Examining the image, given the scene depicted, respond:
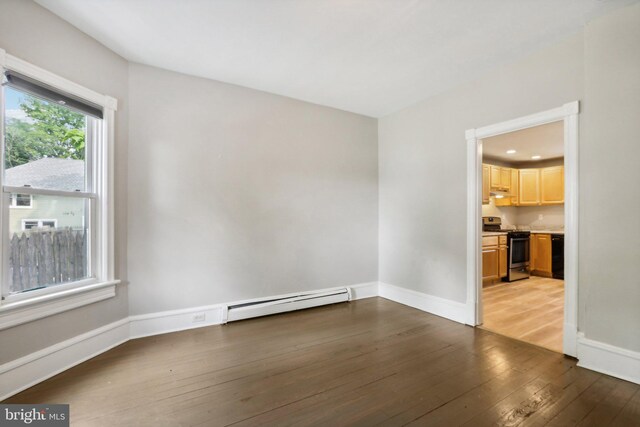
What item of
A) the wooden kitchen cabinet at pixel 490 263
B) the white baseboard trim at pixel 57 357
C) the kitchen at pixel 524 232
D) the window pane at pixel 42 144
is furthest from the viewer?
the wooden kitchen cabinet at pixel 490 263

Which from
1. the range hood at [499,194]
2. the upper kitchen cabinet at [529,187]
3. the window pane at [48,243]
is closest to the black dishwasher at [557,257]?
the upper kitchen cabinet at [529,187]

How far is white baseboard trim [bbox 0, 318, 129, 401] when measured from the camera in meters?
1.87

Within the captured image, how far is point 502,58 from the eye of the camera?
8.93ft

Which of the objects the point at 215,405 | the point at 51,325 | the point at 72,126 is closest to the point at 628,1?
the point at 215,405

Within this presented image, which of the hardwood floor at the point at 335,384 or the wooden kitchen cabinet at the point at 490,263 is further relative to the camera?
the wooden kitchen cabinet at the point at 490,263

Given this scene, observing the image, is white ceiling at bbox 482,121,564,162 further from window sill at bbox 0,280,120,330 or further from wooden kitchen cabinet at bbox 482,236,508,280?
window sill at bbox 0,280,120,330

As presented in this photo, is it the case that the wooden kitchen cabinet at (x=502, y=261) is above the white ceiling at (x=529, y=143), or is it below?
below

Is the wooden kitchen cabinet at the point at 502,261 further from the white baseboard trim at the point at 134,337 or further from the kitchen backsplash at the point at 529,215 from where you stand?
the white baseboard trim at the point at 134,337

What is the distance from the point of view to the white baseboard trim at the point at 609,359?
2031 millimetres

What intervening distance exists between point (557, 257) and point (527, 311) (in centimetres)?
291

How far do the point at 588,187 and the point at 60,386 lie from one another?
433cm

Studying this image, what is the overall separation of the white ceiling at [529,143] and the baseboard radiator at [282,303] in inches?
123

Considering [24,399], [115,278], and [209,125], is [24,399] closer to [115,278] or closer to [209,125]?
[115,278]

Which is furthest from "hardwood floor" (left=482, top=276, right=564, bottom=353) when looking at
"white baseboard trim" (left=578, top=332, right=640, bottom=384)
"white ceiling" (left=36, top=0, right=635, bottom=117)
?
"white ceiling" (left=36, top=0, right=635, bottom=117)
